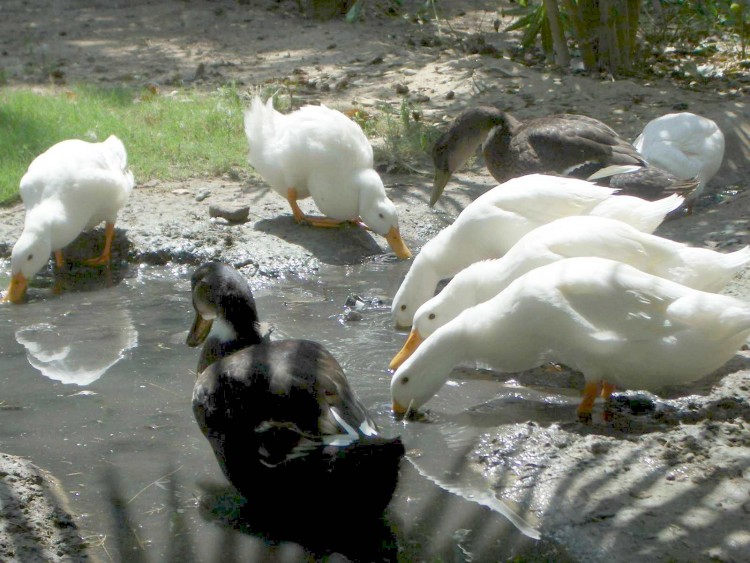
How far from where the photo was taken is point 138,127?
Answer: 8266 millimetres

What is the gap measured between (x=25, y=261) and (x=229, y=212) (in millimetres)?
1365

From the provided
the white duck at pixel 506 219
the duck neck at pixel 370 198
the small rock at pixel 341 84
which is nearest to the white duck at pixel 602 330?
the white duck at pixel 506 219

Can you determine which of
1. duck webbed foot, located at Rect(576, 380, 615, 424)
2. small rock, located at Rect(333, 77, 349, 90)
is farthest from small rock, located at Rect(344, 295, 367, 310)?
small rock, located at Rect(333, 77, 349, 90)

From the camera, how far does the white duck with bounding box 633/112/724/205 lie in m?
7.38

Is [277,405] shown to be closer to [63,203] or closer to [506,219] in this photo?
[506,219]

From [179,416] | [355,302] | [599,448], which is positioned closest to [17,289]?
[355,302]

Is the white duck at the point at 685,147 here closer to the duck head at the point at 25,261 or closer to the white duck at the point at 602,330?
the white duck at the point at 602,330

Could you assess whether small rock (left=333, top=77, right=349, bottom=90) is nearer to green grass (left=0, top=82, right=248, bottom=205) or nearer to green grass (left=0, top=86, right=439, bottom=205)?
green grass (left=0, top=86, right=439, bottom=205)

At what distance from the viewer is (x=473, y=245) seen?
558cm

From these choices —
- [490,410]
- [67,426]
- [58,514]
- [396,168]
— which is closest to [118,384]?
[67,426]

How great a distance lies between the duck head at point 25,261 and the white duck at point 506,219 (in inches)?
87.0

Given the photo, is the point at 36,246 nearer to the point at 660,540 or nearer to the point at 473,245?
the point at 473,245

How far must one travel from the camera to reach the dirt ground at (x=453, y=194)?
3.29 metres

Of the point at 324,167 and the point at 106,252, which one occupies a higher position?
the point at 324,167
